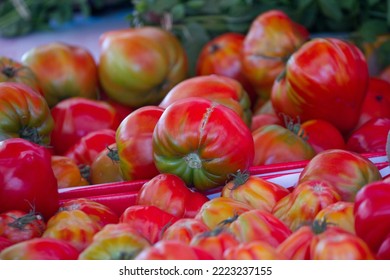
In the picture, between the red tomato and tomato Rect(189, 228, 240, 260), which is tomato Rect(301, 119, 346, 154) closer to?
the red tomato

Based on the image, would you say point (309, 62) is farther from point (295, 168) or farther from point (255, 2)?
point (255, 2)

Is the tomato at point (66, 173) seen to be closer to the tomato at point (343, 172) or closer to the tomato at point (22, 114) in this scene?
the tomato at point (22, 114)

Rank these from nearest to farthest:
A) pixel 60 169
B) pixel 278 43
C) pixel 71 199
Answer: pixel 71 199
pixel 60 169
pixel 278 43

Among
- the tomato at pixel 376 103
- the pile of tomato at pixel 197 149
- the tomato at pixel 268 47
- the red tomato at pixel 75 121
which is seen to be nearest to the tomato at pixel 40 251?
the pile of tomato at pixel 197 149

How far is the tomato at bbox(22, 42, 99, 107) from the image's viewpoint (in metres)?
2.27

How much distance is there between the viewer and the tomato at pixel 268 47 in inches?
88.0

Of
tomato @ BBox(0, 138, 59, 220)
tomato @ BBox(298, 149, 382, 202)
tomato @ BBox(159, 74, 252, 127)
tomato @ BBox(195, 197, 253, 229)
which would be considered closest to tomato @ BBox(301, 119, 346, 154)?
tomato @ BBox(159, 74, 252, 127)

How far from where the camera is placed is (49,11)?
180 inches

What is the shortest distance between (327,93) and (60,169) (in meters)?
0.72

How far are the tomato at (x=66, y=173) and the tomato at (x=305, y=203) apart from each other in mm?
591

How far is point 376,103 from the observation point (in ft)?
6.72

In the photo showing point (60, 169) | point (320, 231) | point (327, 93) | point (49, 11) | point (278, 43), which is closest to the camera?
point (320, 231)

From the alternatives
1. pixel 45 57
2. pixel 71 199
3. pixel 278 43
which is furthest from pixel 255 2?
pixel 71 199

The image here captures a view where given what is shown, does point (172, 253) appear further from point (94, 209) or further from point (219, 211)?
point (94, 209)
